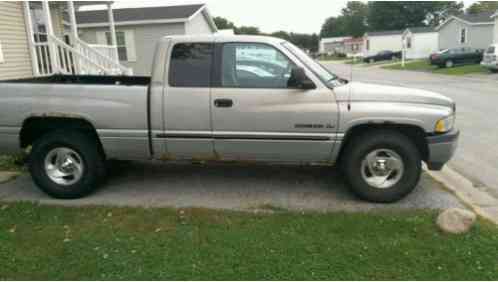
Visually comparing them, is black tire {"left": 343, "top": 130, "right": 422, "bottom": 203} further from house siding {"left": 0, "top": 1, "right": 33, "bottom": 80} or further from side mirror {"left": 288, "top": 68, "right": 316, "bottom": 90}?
house siding {"left": 0, "top": 1, "right": 33, "bottom": 80}

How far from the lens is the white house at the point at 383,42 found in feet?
183

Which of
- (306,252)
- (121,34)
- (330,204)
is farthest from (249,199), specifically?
(121,34)

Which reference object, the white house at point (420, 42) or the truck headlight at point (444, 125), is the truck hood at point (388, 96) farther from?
the white house at point (420, 42)

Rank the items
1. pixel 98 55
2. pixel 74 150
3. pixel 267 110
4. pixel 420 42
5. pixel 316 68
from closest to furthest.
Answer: pixel 267 110
pixel 316 68
pixel 74 150
pixel 98 55
pixel 420 42

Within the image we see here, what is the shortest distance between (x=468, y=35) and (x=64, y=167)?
137 feet

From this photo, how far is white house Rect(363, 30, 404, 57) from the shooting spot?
183ft

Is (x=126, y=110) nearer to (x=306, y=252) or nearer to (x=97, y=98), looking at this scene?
(x=97, y=98)

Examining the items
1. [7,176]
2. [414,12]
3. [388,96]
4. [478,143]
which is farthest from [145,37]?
[414,12]

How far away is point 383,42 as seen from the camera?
56.4 meters

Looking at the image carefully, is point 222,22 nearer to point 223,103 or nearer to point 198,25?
point 198,25

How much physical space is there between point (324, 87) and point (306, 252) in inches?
72.7

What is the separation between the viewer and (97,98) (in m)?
4.56

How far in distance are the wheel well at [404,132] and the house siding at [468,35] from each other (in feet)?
124

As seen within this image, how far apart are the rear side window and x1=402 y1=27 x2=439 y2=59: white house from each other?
50788 millimetres
